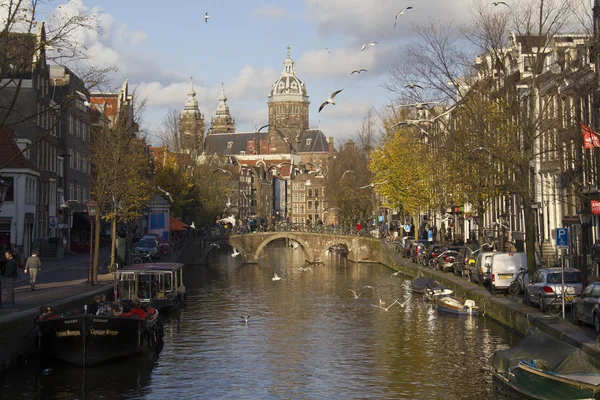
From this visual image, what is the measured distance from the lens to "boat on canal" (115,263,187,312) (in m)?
43.0

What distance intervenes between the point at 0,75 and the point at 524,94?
1539 inches

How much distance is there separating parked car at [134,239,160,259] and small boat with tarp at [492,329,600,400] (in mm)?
47308

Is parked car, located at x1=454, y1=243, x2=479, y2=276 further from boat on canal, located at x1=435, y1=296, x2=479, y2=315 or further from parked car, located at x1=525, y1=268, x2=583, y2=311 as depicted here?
parked car, located at x1=525, y1=268, x2=583, y2=311

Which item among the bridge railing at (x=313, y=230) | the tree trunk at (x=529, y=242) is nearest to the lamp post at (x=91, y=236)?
the tree trunk at (x=529, y=242)

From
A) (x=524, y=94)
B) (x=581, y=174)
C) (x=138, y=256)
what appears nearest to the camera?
(x=581, y=174)

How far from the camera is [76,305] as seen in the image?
3712cm

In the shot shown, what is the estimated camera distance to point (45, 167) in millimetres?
70375

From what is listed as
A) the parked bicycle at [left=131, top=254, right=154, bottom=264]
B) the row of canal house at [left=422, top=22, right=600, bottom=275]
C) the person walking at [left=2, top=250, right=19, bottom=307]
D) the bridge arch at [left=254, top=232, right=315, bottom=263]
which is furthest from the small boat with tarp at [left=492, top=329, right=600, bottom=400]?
the bridge arch at [left=254, top=232, right=315, bottom=263]

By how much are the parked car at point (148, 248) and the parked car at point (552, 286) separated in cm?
3927

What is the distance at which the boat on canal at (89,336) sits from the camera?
3016cm

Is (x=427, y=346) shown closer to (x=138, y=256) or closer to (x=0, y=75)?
(x=0, y=75)

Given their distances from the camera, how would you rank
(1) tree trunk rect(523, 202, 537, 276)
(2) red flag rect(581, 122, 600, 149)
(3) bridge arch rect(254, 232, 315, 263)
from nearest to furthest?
(2) red flag rect(581, 122, 600, 149)
(1) tree trunk rect(523, 202, 537, 276)
(3) bridge arch rect(254, 232, 315, 263)

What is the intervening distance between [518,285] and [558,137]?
23.0 ft

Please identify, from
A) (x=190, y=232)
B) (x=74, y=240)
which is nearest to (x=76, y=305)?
(x=74, y=240)
